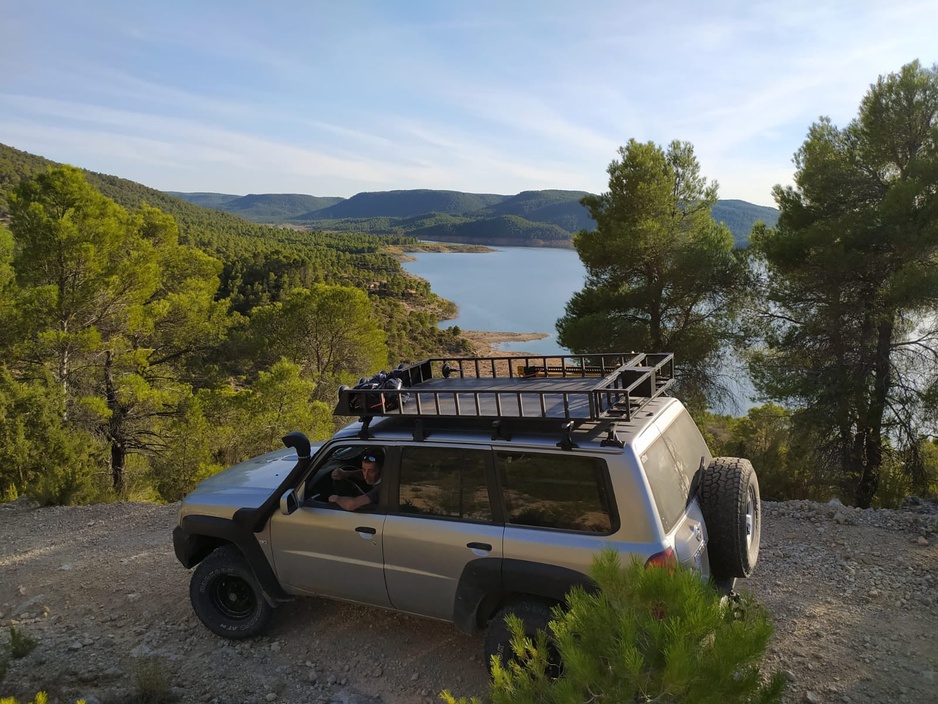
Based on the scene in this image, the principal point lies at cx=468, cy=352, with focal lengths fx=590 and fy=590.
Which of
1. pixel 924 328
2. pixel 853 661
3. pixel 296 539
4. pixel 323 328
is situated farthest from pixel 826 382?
pixel 323 328

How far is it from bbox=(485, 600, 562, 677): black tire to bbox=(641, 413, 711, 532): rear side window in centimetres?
88

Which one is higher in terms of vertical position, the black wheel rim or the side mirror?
the side mirror

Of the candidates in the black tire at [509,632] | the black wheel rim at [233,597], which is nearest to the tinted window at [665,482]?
the black tire at [509,632]

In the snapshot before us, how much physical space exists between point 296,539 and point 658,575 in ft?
9.09

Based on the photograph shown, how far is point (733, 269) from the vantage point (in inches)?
575

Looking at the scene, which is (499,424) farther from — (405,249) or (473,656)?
(405,249)

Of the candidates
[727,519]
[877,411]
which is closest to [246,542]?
[727,519]

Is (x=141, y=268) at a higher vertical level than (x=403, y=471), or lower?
higher

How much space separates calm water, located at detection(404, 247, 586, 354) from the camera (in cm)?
5094

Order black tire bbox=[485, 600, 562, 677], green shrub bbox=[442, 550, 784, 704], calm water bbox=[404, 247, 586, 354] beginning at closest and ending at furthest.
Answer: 1. green shrub bbox=[442, 550, 784, 704]
2. black tire bbox=[485, 600, 562, 677]
3. calm water bbox=[404, 247, 586, 354]

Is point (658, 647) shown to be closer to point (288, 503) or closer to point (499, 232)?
point (288, 503)

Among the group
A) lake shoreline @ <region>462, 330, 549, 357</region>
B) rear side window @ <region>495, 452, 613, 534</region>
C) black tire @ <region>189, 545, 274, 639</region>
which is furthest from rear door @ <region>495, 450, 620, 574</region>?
lake shoreline @ <region>462, 330, 549, 357</region>

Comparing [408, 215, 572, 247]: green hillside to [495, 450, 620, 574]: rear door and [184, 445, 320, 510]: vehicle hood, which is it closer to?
[184, 445, 320, 510]: vehicle hood

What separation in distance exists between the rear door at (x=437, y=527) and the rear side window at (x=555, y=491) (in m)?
0.13
